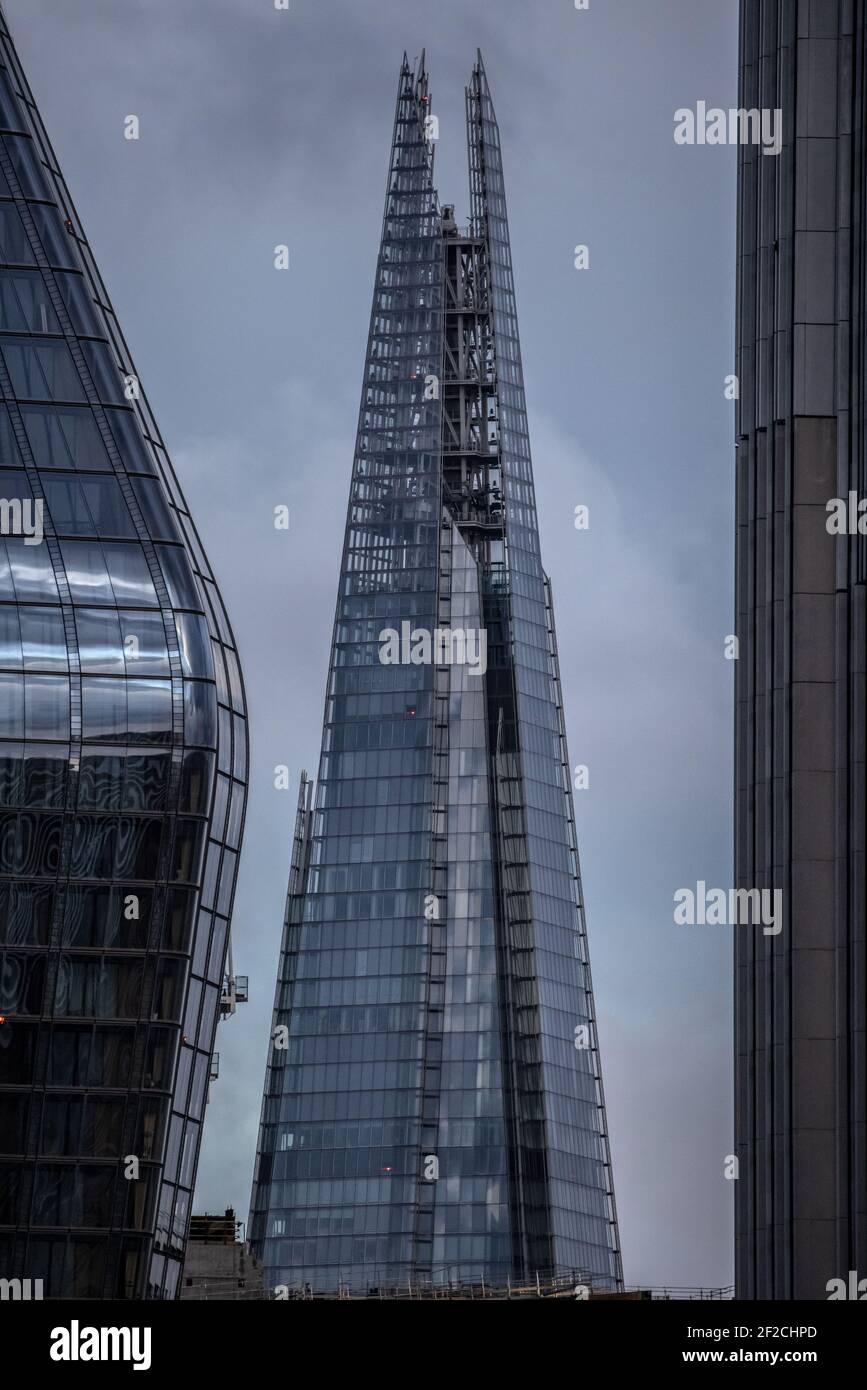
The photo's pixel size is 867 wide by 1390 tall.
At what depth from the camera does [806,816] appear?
129 feet

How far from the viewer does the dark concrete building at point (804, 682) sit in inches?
1453

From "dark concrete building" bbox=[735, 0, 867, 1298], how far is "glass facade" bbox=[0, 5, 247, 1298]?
82.2ft

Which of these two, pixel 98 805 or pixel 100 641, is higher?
pixel 100 641

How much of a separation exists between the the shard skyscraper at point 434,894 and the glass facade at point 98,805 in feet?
231

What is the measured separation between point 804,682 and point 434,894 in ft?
335

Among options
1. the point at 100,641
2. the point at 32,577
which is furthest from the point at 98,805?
the point at 32,577

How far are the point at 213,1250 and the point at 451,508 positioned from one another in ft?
184

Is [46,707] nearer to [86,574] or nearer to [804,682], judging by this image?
[86,574]

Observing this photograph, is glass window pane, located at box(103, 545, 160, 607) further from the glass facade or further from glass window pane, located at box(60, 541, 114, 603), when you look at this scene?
glass window pane, located at box(60, 541, 114, 603)

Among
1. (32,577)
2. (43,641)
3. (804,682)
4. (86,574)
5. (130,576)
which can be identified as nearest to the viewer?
(804,682)

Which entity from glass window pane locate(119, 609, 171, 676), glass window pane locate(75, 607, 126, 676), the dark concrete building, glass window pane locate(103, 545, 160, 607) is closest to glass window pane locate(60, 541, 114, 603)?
glass window pane locate(103, 545, 160, 607)

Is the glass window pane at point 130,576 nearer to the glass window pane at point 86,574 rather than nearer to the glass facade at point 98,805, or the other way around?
the glass facade at point 98,805

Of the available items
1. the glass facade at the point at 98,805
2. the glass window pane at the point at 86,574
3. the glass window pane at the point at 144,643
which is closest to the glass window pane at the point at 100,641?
the glass facade at the point at 98,805

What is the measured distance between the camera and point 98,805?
6438 cm
